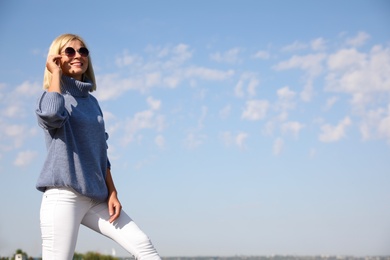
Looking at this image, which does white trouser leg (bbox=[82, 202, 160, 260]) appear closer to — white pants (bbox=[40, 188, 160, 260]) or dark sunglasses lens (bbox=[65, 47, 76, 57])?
white pants (bbox=[40, 188, 160, 260])

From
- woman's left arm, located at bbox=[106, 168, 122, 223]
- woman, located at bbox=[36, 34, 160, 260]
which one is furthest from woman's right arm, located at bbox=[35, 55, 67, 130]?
woman's left arm, located at bbox=[106, 168, 122, 223]

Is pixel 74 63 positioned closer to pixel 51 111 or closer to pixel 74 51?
pixel 74 51

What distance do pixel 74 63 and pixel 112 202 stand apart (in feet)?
2.92

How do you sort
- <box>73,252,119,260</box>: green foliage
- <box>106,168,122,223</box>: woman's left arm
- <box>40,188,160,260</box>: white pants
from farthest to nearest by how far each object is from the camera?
1. <box>73,252,119,260</box>: green foliage
2. <box>106,168,122,223</box>: woman's left arm
3. <box>40,188,160,260</box>: white pants

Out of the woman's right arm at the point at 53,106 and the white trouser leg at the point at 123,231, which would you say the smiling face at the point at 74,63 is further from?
the white trouser leg at the point at 123,231

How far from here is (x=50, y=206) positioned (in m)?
2.72

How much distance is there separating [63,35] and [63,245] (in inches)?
51.2

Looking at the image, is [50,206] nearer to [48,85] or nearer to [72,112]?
[72,112]

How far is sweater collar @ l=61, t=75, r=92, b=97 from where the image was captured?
9.95 ft

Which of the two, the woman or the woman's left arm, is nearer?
the woman

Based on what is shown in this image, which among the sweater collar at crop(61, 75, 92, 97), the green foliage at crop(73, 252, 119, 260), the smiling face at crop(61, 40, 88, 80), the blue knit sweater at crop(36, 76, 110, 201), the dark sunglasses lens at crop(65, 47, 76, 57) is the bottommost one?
the blue knit sweater at crop(36, 76, 110, 201)

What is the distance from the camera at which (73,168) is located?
2814 millimetres

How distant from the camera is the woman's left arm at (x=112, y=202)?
9.25 feet

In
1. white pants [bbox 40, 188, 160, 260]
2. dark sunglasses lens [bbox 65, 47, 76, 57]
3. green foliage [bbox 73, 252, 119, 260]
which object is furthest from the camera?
green foliage [bbox 73, 252, 119, 260]
